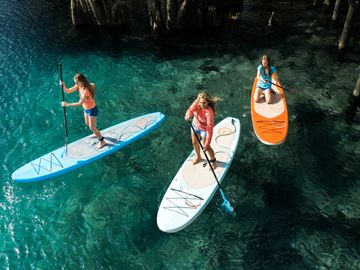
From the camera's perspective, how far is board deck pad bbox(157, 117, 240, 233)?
34.2 feet

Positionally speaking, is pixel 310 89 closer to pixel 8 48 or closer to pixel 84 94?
pixel 84 94

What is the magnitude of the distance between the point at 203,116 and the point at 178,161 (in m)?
3.27

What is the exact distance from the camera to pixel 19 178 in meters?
12.1

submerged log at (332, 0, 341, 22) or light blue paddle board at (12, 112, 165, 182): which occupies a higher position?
submerged log at (332, 0, 341, 22)

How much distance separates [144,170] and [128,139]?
4.64ft

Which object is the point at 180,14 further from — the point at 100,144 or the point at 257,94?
the point at 100,144

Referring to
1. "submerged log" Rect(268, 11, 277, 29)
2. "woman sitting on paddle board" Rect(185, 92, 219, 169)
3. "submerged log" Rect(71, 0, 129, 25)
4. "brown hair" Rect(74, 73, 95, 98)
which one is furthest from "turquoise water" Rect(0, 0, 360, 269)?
"brown hair" Rect(74, 73, 95, 98)

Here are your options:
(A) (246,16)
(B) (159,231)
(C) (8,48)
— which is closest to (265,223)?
(B) (159,231)

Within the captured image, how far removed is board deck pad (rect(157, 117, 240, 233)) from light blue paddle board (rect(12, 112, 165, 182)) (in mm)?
2848

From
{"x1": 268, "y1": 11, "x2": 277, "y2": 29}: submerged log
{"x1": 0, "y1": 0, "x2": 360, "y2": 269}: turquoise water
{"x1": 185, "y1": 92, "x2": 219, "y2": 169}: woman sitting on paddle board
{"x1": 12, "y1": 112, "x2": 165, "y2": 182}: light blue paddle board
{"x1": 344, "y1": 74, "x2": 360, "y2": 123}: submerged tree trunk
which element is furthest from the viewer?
{"x1": 268, "y1": 11, "x2": 277, "y2": 29}: submerged log

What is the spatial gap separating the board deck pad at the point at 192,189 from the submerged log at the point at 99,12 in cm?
1401

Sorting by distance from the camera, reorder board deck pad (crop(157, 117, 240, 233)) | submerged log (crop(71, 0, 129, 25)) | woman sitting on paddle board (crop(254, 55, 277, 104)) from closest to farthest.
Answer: board deck pad (crop(157, 117, 240, 233)), woman sitting on paddle board (crop(254, 55, 277, 104)), submerged log (crop(71, 0, 129, 25))

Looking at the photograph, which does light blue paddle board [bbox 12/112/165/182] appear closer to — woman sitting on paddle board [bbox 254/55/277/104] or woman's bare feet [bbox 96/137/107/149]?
woman's bare feet [bbox 96/137/107/149]

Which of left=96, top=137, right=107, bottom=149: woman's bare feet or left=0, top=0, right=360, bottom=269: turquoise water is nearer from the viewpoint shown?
left=0, top=0, right=360, bottom=269: turquoise water
